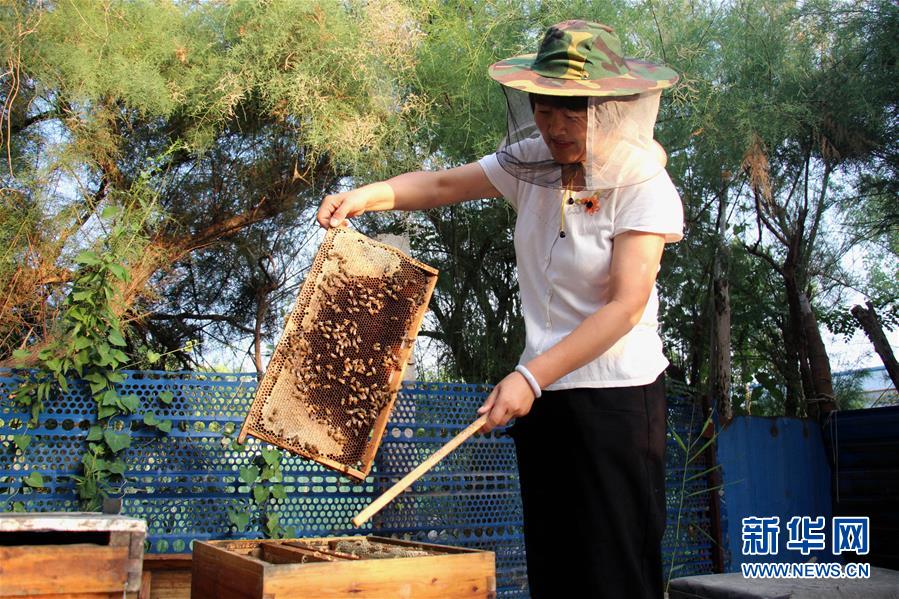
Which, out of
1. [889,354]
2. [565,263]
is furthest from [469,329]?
[565,263]

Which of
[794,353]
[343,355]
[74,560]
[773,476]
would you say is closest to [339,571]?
[74,560]

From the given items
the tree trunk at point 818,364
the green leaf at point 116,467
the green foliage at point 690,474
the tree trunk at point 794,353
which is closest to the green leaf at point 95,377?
the green leaf at point 116,467

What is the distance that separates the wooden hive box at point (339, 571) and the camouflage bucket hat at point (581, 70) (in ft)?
4.03

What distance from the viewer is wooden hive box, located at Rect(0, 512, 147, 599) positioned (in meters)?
1.99

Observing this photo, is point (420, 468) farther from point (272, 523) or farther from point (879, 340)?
point (879, 340)

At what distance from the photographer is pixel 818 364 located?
530 centimetres

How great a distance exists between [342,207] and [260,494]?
1.49 meters

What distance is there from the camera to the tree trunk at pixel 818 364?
5.25 metres

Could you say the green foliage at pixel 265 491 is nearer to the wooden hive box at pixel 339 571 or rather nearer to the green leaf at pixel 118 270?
the wooden hive box at pixel 339 571

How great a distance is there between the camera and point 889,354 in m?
4.95

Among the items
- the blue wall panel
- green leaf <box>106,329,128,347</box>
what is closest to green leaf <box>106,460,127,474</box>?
green leaf <box>106,329,128,347</box>

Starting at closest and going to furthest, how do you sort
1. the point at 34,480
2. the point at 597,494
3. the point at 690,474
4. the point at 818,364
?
the point at 597,494 → the point at 34,480 → the point at 690,474 → the point at 818,364

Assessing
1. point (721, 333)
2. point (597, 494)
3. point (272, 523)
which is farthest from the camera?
point (721, 333)

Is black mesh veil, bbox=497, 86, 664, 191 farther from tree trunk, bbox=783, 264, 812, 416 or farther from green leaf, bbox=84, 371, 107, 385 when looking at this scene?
tree trunk, bbox=783, 264, 812, 416
